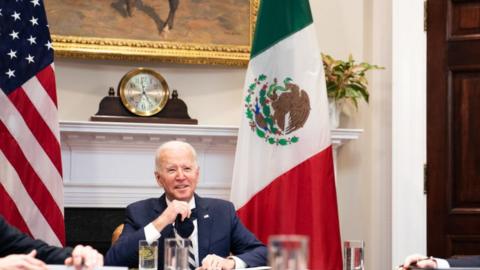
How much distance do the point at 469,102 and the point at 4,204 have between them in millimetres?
2654

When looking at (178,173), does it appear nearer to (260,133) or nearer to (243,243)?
(243,243)

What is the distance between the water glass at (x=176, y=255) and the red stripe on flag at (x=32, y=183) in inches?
75.1

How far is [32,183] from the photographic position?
13.4ft

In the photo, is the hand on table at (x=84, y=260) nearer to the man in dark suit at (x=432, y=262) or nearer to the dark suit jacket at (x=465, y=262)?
the man in dark suit at (x=432, y=262)

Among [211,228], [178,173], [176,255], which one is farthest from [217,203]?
[176,255]

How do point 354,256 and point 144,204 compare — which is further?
point 144,204

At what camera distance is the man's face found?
3383 mm

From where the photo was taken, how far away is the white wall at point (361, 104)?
4.73 m

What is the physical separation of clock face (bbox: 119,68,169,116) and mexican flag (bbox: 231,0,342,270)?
0.55 m

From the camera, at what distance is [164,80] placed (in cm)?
468

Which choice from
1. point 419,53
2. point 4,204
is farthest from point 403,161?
point 4,204

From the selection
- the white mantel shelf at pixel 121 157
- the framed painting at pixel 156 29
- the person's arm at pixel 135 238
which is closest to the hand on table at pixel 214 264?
the person's arm at pixel 135 238

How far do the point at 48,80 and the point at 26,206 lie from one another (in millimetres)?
657

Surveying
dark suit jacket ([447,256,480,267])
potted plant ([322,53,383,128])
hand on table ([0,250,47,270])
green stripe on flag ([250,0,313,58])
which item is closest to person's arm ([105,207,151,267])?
hand on table ([0,250,47,270])
